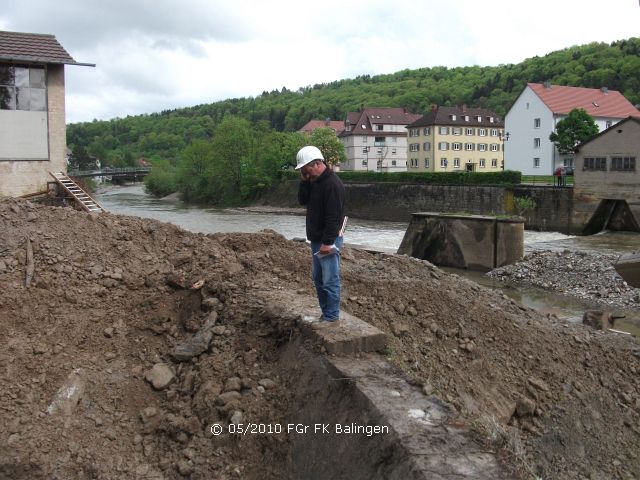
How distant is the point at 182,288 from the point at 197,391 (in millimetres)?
2015

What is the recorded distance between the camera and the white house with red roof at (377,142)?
103438mm

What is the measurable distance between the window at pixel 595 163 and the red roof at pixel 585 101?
26.2 meters

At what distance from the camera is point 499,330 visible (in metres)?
7.54

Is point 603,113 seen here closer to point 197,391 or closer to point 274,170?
point 274,170

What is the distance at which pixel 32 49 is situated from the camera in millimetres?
21688

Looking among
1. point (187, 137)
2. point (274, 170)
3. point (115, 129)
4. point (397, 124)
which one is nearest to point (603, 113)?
point (274, 170)

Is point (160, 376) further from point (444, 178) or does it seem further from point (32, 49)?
point (444, 178)

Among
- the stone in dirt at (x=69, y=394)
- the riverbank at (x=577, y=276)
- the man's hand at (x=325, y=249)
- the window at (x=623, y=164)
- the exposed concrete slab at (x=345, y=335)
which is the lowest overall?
the riverbank at (x=577, y=276)

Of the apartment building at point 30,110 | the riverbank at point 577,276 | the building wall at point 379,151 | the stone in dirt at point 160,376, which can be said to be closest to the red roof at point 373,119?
the building wall at point 379,151

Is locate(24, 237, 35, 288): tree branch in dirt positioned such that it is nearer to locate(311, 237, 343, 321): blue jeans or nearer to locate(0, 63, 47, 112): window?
locate(311, 237, 343, 321): blue jeans

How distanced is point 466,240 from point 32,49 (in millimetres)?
17209

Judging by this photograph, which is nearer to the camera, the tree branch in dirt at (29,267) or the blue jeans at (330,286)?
the blue jeans at (330,286)

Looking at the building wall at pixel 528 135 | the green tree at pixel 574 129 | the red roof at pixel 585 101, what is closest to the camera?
the green tree at pixel 574 129

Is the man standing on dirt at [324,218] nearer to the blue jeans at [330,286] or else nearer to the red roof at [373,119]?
the blue jeans at [330,286]
